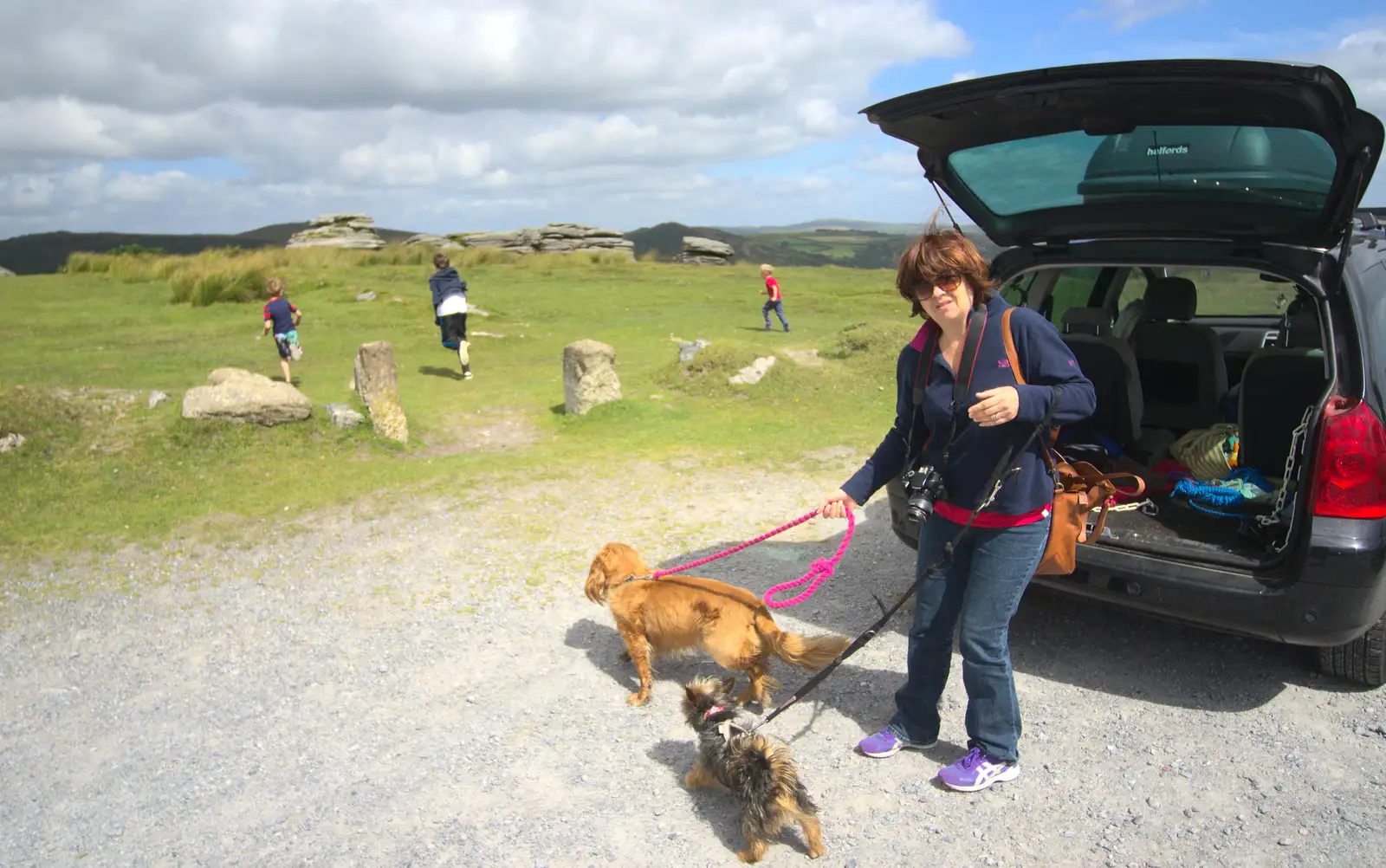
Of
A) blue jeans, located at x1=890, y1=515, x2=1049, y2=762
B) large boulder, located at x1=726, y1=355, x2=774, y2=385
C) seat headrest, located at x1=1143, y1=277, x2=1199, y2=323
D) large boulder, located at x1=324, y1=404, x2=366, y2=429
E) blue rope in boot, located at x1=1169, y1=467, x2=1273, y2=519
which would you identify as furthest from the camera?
large boulder, located at x1=726, y1=355, x2=774, y2=385

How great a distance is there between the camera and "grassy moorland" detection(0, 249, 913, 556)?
751cm

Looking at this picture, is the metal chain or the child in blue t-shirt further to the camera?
the child in blue t-shirt

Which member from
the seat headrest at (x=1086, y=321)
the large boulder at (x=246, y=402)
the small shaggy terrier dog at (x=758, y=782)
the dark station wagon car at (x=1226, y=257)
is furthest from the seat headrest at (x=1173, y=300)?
the large boulder at (x=246, y=402)

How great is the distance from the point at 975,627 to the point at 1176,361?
3.51 m

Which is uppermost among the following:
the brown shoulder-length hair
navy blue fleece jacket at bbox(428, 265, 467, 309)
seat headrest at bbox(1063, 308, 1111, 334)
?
the brown shoulder-length hair

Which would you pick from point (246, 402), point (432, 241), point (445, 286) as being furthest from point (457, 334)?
point (432, 241)

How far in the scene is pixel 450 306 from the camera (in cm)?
1328

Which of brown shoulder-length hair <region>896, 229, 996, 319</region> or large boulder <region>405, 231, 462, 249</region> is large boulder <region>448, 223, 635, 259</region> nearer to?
large boulder <region>405, 231, 462, 249</region>

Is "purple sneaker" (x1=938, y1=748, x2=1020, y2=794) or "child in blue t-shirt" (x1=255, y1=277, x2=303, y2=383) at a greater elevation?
"child in blue t-shirt" (x1=255, y1=277, x2=303, y2=383)

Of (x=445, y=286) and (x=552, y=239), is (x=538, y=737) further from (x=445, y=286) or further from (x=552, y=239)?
(x=552, y=239)

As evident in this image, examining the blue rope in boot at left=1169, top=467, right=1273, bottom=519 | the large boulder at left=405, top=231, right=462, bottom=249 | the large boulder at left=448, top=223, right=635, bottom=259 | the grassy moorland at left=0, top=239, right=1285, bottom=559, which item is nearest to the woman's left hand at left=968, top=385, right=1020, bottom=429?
the blue rope in boot at left=1169, top=467, right=1273, bottom=519

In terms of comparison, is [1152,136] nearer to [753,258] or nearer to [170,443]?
[170,443]

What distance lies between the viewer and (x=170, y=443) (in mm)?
8219

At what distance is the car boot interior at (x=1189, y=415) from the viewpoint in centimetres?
423
